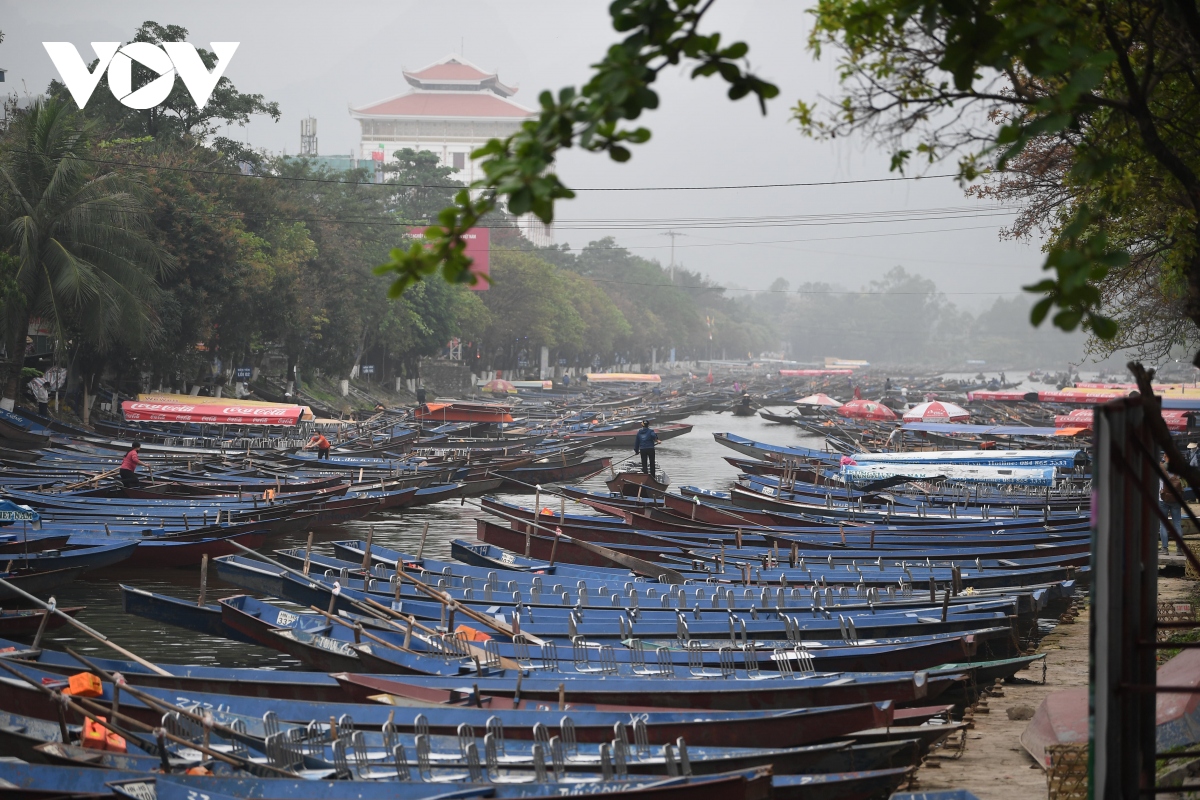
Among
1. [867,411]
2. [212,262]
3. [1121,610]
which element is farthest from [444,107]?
[1121,610]

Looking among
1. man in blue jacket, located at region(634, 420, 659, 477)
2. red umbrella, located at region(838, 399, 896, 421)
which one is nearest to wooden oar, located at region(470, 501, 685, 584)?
man in blue jacket, located at region(634, 420, 659, 477)

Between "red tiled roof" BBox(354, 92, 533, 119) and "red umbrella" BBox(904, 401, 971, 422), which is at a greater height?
"red tiled roof" BBox(354, 92, 533, 119)

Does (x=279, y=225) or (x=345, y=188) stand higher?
(x=345, y=188)

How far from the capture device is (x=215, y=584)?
60.9 ft

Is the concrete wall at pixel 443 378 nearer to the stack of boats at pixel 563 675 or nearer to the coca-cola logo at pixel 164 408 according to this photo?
the coca-cola logo at pixel 164 408

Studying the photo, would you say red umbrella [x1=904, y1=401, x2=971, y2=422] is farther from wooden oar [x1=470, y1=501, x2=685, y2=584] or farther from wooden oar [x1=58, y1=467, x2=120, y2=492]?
wooden oar [x1=58, y1=467, x2=120, y2=492]

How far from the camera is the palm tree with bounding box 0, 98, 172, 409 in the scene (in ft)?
95.4

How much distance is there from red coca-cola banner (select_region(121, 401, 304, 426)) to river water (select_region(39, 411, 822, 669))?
5513 mm

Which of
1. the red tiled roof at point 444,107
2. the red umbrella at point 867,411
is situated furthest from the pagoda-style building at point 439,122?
the red umbrella at point 867,411

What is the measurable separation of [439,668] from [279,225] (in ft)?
123

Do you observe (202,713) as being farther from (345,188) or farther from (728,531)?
(345,188)

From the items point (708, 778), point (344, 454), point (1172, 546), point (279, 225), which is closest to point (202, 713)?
point (708, 778)

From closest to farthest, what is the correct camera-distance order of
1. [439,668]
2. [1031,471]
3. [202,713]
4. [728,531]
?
[202,713]
[439,668]
[728,531]
[1031,471]

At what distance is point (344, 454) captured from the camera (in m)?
31.6
